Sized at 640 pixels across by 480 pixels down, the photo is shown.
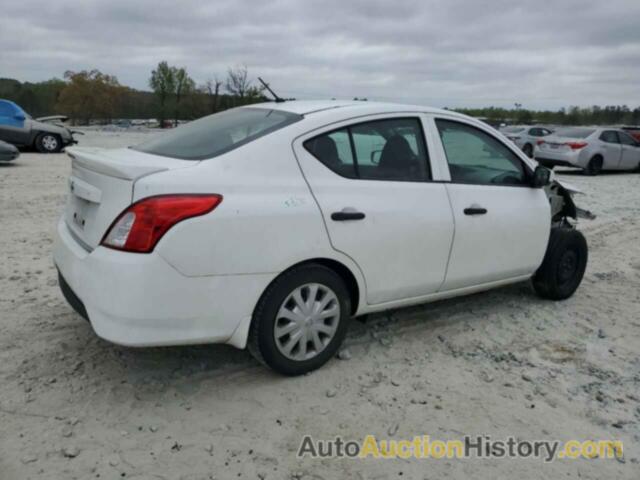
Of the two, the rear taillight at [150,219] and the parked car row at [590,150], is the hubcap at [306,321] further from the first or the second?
the parked car row at [590,150]

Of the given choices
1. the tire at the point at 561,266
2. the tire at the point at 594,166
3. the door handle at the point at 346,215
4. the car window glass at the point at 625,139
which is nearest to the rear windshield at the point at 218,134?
the door handle at the point at 346,215

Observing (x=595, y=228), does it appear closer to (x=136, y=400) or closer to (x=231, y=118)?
(x=231, y=118)

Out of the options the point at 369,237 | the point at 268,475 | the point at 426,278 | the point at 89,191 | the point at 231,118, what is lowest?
the point at 268,475

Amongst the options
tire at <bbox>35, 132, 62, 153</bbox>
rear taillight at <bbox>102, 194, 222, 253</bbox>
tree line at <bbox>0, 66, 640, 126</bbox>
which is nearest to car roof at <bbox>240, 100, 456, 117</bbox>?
rear taillight at <bbox>102, 194, 222, 253</bbox>

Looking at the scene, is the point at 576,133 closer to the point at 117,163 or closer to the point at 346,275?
the point at 346,275

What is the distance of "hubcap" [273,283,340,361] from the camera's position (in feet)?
10.4

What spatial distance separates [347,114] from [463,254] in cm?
130

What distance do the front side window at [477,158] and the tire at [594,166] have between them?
45.6ft

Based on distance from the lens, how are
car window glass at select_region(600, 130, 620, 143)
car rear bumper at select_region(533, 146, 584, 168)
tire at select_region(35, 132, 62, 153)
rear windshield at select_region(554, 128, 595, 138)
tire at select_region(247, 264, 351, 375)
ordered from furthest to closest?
tire at select_region(35, 132, 62, 153) → car window glass at select_region(600, 130, 620, 143) → rear windshield at select_region(554, 128, 595, 138) → car rear bumper at select_region(533, 146, 584, 168) → tire at select_region(247, 264, 351, 375)

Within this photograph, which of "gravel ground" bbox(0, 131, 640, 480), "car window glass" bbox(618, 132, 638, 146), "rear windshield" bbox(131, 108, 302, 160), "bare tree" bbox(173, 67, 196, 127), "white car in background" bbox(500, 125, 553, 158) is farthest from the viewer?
"bare tree" bbox(173, 67, 196, 127)

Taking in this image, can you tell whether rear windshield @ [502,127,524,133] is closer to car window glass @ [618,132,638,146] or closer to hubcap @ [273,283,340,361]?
car window glass @ [618,132,638,146]

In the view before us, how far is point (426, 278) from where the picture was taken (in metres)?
3.73

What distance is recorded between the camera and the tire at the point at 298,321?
3.06 metres

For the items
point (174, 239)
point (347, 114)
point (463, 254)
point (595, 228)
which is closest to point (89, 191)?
point (174, 239)
